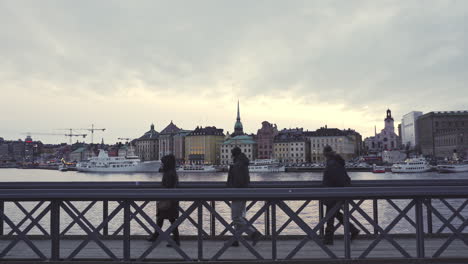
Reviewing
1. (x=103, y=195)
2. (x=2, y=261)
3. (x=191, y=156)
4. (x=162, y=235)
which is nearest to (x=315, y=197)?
(x=162, y=235)

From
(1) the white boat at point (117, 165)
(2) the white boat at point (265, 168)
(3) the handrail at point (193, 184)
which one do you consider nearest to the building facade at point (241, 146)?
(2) the white boat at point (265, 168)

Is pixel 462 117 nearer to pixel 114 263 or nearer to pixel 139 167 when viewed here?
pixel 139 167

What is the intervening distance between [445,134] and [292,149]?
6656 cm

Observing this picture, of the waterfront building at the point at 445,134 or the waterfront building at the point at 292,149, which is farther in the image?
the waterfront building at the point at 292,149

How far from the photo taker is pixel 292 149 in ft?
586

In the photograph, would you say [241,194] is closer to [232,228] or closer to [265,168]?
[232,228]

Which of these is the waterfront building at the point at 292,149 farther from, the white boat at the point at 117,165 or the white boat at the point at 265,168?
the white boat at the point at 117,165

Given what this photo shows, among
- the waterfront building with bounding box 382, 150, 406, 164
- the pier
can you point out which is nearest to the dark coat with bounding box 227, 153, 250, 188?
the pier

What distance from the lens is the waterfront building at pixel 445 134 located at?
161m

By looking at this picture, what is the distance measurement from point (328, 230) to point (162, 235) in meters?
3.69

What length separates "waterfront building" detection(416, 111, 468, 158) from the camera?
161 metres

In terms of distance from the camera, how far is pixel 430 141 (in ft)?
622

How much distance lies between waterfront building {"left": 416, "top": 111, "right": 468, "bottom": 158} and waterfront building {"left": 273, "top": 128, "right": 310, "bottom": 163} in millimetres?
58712

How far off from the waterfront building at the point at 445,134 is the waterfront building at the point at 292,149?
58712mm
